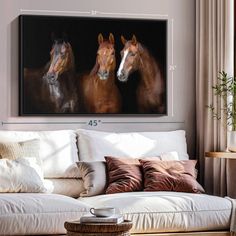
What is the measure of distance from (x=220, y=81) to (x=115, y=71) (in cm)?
93

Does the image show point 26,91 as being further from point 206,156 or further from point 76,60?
point 206,156

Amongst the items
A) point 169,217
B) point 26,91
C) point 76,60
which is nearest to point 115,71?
point 76,60

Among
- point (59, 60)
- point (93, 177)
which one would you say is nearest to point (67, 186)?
point (93, 177)

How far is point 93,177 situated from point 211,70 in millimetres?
1513

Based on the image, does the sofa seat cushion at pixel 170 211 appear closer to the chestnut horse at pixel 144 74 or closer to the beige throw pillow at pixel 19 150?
the beige throw pillow at pixel 19 150

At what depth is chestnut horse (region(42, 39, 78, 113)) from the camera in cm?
624

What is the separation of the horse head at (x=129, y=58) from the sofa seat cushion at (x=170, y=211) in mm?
1403

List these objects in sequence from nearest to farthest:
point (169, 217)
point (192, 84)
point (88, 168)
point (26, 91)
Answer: point (169, 217) → point (88, 168) → point (26, 91) → point (192, 84)

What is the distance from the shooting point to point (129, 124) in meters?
6.46

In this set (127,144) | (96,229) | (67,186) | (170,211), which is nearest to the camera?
(96,229)

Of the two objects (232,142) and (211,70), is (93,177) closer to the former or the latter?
(232,142)

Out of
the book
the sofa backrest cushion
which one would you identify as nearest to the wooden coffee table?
the book

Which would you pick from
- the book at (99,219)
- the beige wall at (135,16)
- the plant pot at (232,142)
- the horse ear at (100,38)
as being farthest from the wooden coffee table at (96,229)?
the horse ear at (100,38)

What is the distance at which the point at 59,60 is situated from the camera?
6.26 meters
